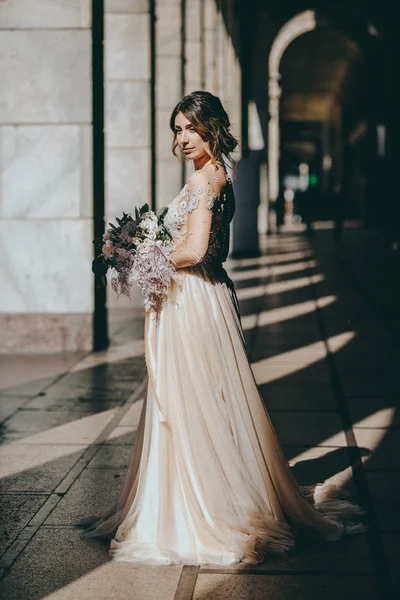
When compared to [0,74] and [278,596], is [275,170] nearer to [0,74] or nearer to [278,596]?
[0,74]

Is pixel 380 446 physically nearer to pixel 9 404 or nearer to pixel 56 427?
pixel 56 427

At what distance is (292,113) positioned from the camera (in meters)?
67.7

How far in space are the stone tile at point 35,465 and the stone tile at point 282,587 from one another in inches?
57.7

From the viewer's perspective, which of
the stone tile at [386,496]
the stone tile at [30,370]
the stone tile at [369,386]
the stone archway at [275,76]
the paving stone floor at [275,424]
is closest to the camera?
the paving stone floor at [275,424]

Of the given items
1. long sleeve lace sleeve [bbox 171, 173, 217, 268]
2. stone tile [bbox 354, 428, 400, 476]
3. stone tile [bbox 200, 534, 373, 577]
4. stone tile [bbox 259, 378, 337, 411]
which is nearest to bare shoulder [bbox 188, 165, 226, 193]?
long sleeve lace sleeve [bbox 171, 173, 217, 268]

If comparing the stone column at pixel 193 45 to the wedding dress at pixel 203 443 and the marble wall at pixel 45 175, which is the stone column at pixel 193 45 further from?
the wedding dress at pixel 203 443

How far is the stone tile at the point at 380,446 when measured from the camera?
17.3ft

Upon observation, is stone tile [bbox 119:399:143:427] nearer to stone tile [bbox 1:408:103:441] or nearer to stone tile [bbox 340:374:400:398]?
stone tile [bbox 1:408:103:441]

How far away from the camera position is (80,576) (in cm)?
370

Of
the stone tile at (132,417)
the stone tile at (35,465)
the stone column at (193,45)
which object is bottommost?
the stone tile at (35,465)

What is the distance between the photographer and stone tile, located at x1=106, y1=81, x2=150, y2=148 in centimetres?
1259

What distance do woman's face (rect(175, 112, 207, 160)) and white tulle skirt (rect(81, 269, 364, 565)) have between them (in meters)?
0.51

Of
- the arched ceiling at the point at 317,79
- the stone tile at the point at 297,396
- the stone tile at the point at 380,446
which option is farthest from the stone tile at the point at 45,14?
the arched ceiling at the point at 317,79

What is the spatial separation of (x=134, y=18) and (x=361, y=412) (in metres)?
7.73
